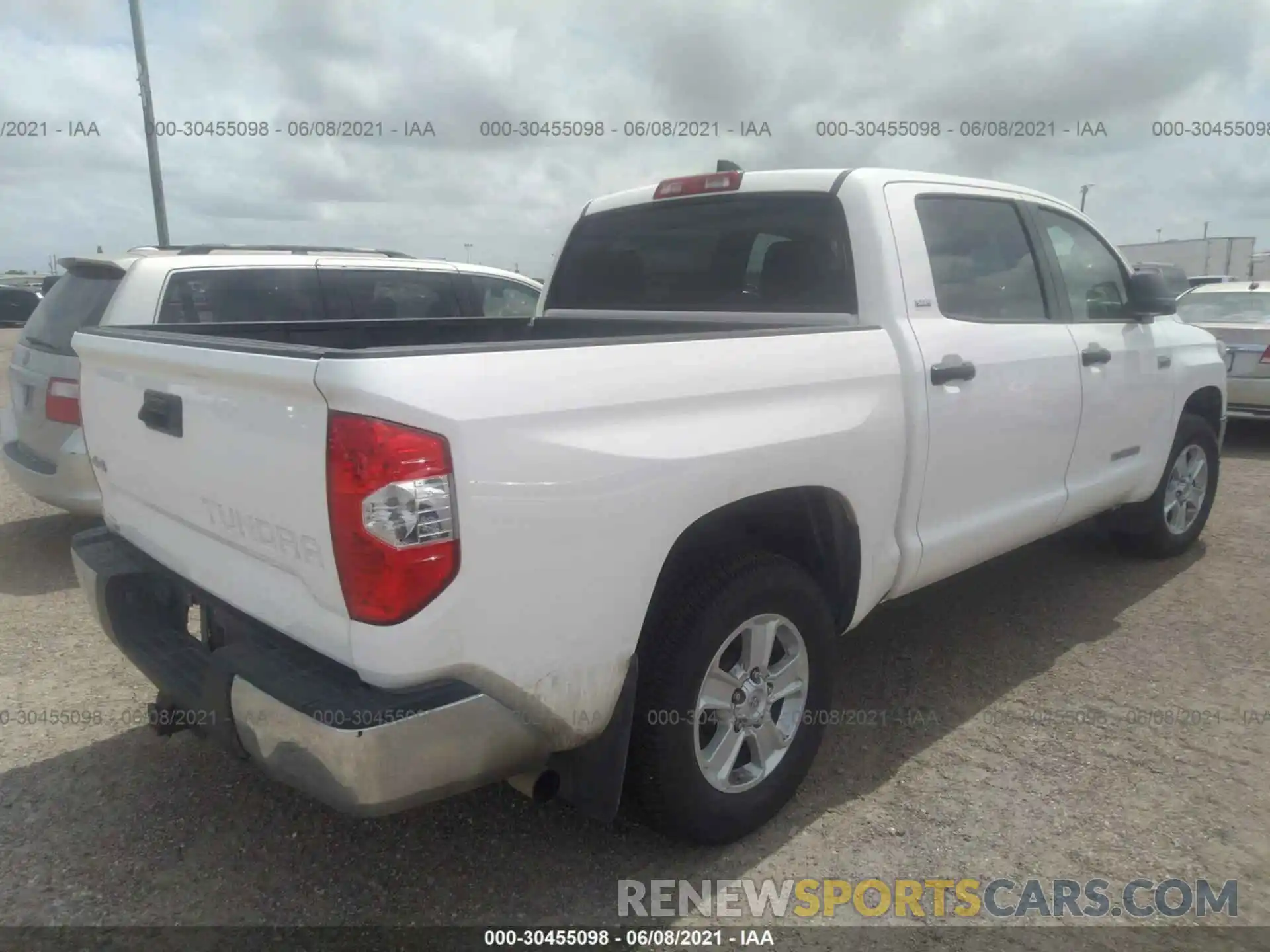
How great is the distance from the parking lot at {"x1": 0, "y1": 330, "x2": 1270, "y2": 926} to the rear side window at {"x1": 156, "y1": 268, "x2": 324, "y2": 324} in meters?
1.91

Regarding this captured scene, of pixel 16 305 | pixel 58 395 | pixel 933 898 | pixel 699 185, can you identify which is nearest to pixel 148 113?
pixel 16 305

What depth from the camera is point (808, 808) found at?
2.93 m

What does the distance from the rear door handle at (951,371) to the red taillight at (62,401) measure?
14.3ft

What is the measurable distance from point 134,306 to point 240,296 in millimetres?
663

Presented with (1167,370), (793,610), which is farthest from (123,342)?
(1167,370)

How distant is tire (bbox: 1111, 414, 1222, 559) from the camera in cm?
490

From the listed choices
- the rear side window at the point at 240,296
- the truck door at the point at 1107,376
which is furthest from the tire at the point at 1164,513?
the rear side window at the point at 240,296

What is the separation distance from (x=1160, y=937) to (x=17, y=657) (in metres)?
4.31

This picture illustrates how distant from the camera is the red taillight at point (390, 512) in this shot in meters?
1.80

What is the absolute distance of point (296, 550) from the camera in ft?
6.61

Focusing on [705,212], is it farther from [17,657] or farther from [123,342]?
[17,657]

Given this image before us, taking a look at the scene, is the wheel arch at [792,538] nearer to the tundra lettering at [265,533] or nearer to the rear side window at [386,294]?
the tundra lettering at [265,533]

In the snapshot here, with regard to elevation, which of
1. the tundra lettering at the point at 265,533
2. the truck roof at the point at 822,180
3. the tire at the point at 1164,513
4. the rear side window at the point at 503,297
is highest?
the truck roof at the point at 822,180

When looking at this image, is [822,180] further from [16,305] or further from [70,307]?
[16,305]
